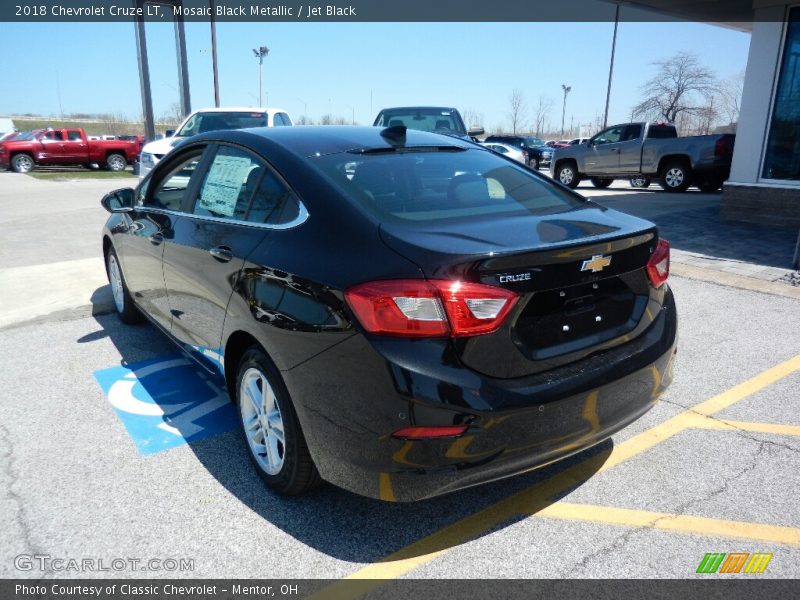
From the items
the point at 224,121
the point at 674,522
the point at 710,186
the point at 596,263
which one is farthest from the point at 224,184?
the point at 710,186

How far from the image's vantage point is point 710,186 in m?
16.0

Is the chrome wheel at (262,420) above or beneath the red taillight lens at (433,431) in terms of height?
beneath

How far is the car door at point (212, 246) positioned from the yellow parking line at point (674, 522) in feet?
5.93

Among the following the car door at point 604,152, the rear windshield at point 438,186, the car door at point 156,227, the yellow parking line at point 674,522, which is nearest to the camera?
the yellow parking line at point 674,522

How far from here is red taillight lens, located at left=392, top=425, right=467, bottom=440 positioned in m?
2.05

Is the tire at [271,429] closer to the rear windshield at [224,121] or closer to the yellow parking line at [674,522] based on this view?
the yellow parking line at [674,522]

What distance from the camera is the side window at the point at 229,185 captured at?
300cm

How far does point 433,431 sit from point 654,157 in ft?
52.2

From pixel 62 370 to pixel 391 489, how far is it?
3.10 m

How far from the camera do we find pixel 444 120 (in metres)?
13.2

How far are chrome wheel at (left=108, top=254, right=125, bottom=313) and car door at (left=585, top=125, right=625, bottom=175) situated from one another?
48.4ft

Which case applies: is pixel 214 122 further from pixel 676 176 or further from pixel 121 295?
pixel 676 176

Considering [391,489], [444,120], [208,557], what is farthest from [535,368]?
[444,120]

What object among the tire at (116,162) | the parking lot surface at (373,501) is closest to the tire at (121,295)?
the parking lot surface at (373,501)
